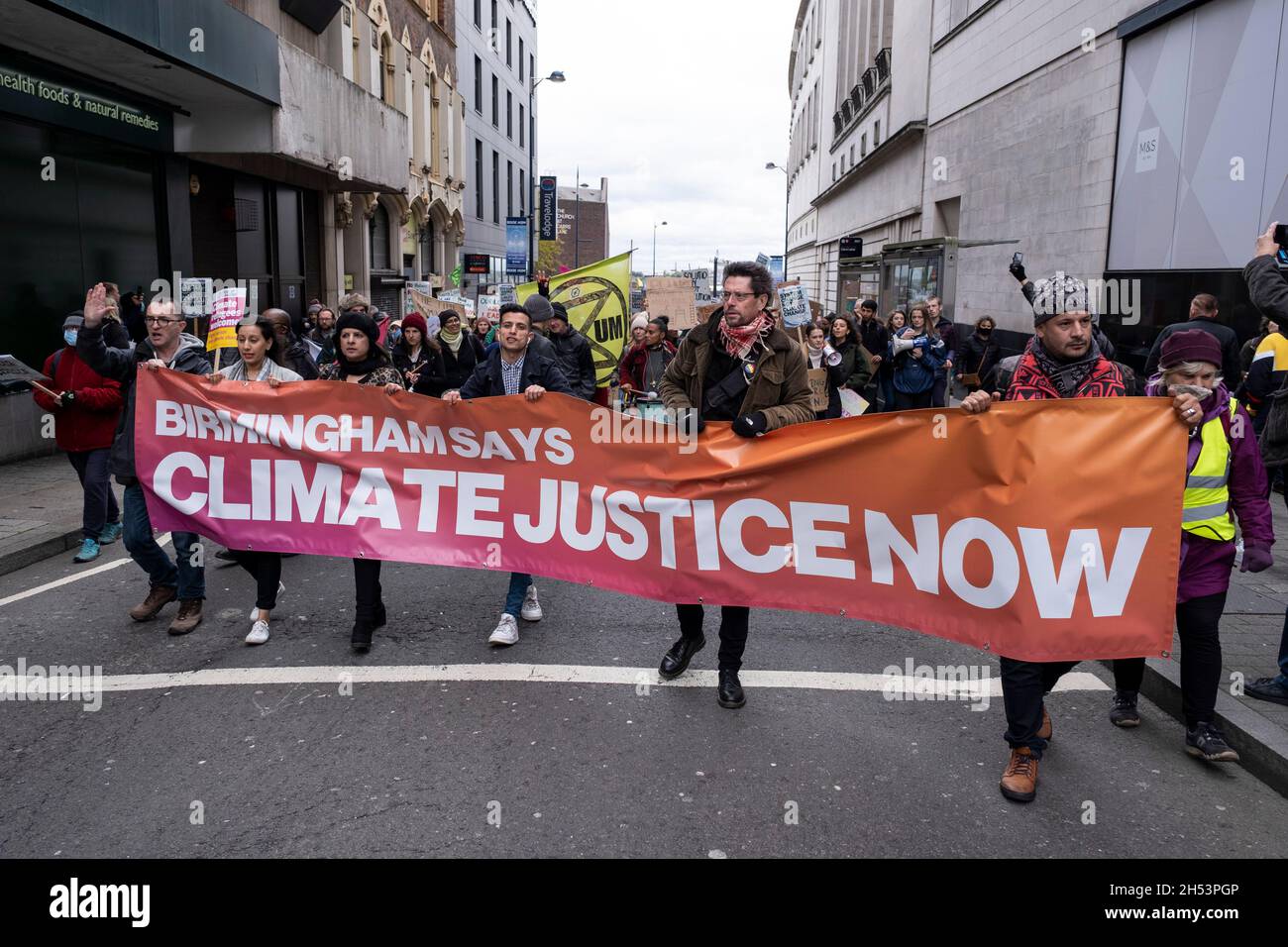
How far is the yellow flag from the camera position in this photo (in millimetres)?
11430

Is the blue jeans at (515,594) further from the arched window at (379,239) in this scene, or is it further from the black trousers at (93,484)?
the arched window at (379,239)

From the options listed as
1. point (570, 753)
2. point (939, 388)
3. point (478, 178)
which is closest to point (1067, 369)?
point (570, 753)

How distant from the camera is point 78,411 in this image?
761 centimetres

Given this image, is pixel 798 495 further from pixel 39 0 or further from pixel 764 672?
pixel 39 0


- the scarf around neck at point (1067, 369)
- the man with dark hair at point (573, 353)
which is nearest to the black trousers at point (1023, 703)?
the scarf around neck at point (1067, 369)

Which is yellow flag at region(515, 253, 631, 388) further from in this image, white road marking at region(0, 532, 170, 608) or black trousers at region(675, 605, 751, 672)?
black trousers at region(675, 605, 751, 672)

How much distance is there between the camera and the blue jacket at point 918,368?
1259cm

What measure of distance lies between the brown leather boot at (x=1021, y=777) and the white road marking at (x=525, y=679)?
3.27 ft

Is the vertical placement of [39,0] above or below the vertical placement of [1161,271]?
above

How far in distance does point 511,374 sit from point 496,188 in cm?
4433
